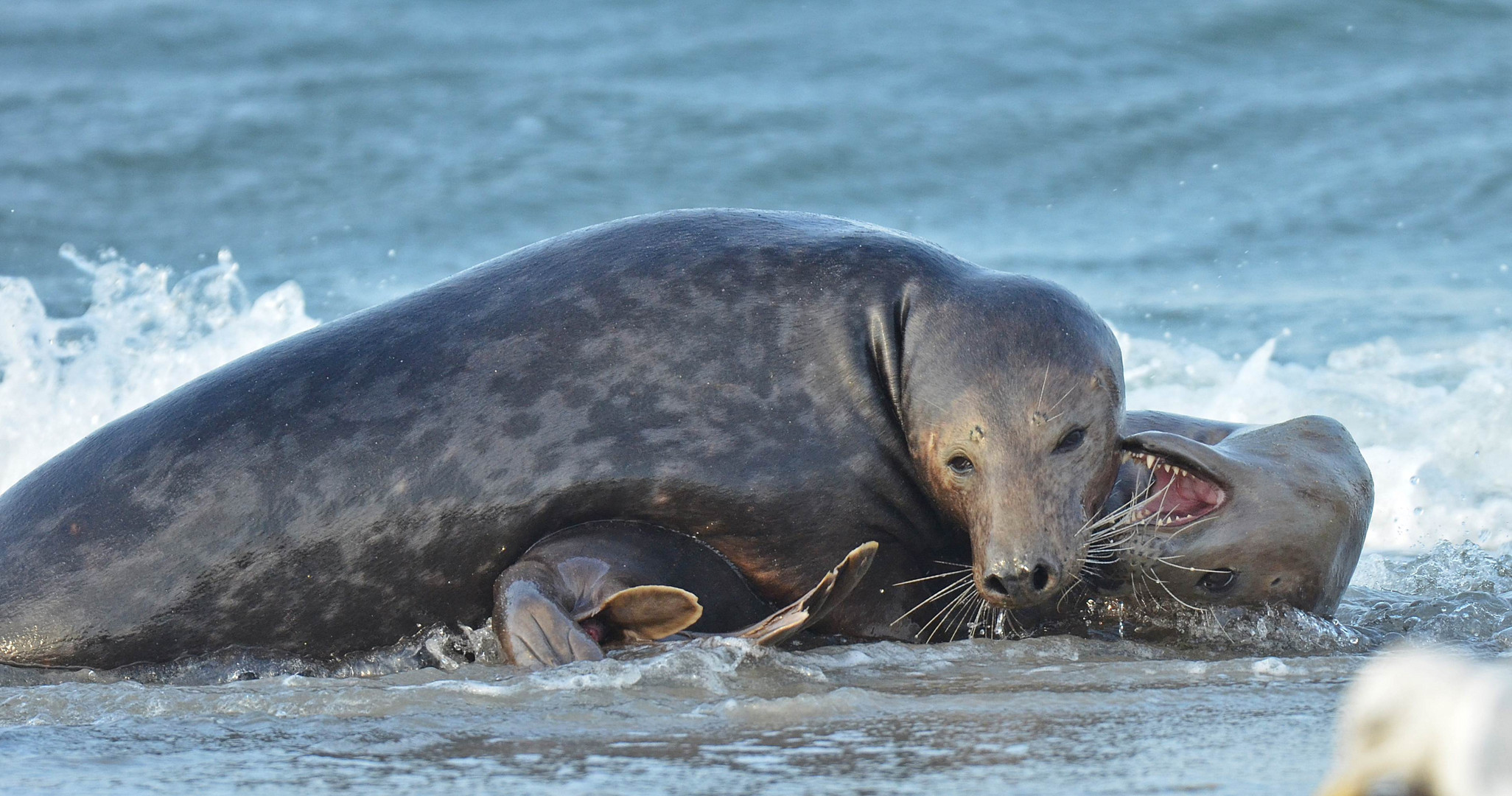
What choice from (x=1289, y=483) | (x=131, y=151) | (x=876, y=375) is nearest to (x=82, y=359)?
(x=131, y=151)

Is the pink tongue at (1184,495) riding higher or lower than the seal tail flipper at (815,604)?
lower

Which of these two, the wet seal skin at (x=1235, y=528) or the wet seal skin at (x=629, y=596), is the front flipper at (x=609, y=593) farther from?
the wet seal skin at (x=1235, y=528)

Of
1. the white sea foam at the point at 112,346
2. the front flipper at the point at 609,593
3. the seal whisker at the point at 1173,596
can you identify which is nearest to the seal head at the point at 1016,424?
the seal whisker at the point at 1173,596

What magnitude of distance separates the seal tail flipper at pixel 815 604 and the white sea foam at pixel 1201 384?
3.81 metres

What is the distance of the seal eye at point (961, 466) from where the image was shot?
4.50 meters

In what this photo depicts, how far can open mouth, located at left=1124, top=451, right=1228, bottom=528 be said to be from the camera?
15.8 feet

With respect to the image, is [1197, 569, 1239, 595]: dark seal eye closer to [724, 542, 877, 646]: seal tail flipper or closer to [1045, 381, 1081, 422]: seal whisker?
[1045, 381, 1081, 422]: seal whisker

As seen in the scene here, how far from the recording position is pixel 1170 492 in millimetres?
4977

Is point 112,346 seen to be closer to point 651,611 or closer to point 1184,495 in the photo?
point 651,611

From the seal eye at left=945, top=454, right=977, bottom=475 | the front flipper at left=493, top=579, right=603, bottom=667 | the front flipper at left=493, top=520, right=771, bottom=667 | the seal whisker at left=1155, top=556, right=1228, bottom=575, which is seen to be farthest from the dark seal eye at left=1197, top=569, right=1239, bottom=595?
the front flipper at left=493, top=579, right=603, bottom=667

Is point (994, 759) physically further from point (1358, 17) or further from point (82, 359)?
point (1358, 17)

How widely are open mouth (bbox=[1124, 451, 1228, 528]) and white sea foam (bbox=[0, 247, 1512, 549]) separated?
254cm

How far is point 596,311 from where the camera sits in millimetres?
4707

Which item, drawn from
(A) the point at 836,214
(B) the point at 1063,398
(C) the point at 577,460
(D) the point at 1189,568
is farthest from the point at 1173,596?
(A) the point at 836,214
